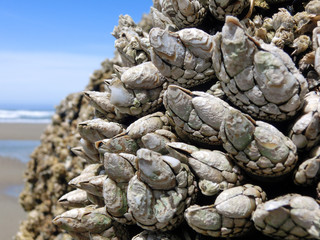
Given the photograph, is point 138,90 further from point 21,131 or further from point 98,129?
point 21,131

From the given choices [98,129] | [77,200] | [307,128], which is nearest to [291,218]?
[307,128]

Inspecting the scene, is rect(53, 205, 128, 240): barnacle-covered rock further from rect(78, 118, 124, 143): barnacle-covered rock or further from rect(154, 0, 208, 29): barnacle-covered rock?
rect(154, 0, 208, 29): barnacle-covered rock

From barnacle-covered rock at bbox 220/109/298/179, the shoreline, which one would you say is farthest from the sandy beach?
barnacle-covered rock at bbox 220/109/298/179

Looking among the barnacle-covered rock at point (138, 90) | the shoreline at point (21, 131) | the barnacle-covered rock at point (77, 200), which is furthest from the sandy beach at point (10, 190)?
the barnacle-covered rock at point (138, 90)

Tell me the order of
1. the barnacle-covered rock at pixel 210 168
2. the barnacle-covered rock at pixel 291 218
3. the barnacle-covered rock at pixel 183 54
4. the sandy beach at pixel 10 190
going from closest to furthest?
the barnacle-covered rock at pixel 291 218, the barnacle-covered rock at pixel 210 168, the barnacle-covered rock at pixel 183 54, the sandy beach at pixel 10 190

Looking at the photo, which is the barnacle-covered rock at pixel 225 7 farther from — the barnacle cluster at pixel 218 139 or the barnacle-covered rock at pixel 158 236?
the barnacle-covered rock at pixel 158 236

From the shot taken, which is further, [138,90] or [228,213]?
[138,90]

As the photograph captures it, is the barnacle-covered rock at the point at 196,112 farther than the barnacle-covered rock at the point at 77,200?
No
